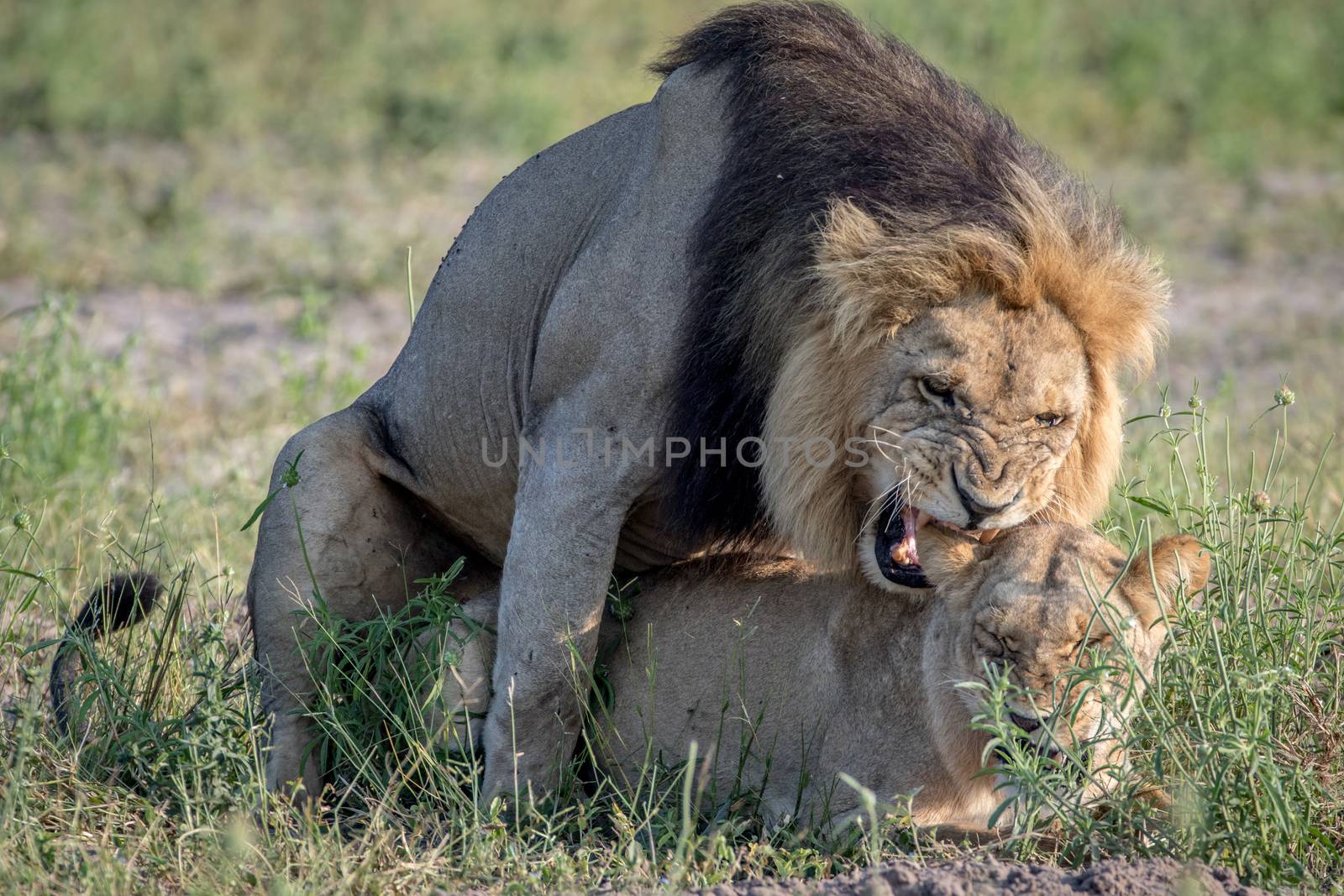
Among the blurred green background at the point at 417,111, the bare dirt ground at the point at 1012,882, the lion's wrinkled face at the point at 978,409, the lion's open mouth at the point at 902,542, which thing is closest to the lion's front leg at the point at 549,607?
the lion's open mouth at the point at 902,542

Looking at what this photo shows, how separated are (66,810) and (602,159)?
197 centimetres

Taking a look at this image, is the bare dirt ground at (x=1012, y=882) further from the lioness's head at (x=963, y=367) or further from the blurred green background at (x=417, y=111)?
the blurred green background at (x=417, y=111)

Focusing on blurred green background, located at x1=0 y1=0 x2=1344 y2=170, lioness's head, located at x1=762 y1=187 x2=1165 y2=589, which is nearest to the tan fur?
lioness's head, located at x1=762 y1=187 x2=1165 y2=589

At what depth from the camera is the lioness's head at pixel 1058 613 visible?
2900 mm

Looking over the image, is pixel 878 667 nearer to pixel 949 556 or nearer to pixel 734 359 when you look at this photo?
pixel 949 556

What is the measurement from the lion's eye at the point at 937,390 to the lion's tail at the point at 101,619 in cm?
197

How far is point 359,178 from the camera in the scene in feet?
31.6

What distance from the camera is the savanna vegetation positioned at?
296cm

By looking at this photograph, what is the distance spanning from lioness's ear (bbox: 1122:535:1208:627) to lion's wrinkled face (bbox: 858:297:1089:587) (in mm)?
240

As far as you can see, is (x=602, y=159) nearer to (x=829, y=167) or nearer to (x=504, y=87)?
(x=829, y=167)

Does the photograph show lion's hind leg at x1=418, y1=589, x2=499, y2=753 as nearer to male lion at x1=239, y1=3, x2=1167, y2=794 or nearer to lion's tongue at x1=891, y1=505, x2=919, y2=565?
male lion at x1=239, y1=3, x2=1167, y2=794

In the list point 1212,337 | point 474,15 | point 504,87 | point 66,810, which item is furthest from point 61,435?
point 474,15

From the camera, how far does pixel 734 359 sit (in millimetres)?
3252

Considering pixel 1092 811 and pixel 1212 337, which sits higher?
pixel 1212 337
